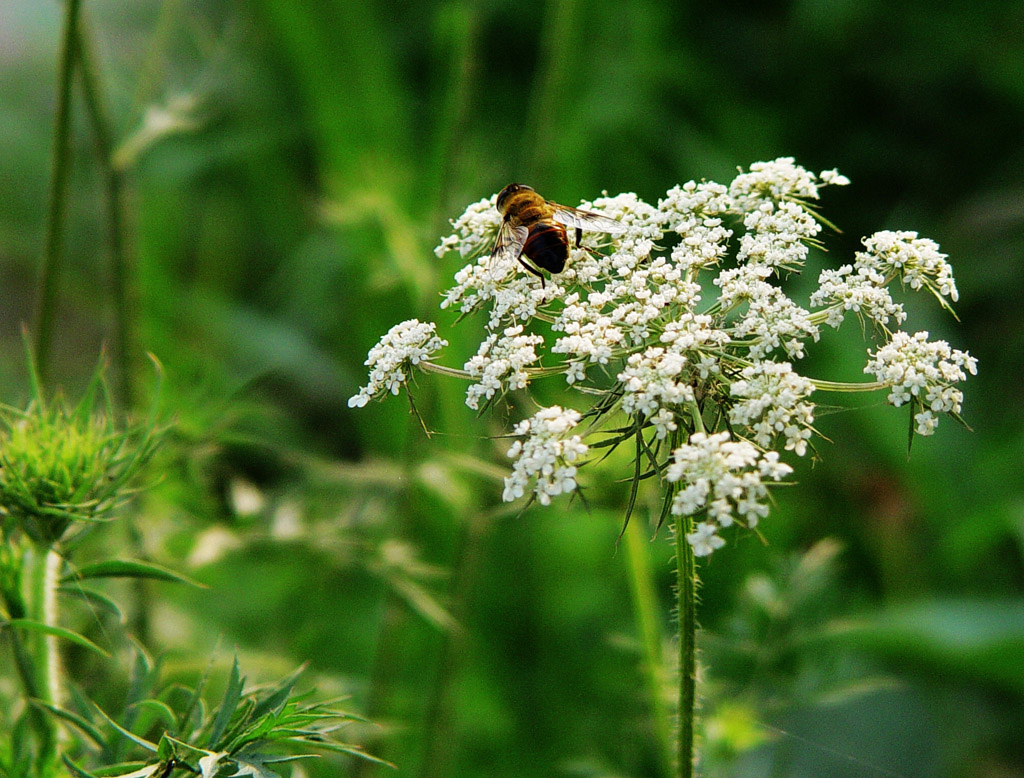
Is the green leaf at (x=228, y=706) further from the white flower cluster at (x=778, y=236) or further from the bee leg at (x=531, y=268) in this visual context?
the white flower cluster at (x=778, y=236)

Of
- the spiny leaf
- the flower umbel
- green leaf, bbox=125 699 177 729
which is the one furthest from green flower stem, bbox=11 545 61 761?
the flower umbel

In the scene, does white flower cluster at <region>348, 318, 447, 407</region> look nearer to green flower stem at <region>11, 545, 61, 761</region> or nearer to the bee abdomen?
the bee abdomen

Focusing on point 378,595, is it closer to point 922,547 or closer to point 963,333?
point 922,547

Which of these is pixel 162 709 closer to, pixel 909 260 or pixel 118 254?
pixel 909 260

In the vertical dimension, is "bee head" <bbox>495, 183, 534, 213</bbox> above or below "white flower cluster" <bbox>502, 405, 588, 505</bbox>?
above

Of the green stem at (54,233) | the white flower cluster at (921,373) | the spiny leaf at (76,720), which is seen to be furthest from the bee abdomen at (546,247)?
the green stem at (54,233)
